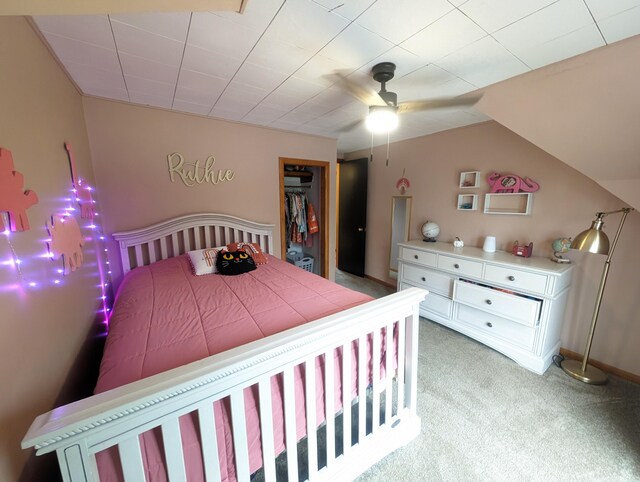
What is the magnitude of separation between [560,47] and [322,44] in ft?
4.22

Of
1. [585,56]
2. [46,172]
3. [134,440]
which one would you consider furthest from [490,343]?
[46,172]

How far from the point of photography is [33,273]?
1045 millimetres

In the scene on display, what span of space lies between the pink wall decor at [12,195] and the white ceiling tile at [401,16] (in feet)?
5.04

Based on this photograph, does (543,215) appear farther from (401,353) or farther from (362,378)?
(362,378)

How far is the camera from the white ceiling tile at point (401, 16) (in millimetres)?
1097

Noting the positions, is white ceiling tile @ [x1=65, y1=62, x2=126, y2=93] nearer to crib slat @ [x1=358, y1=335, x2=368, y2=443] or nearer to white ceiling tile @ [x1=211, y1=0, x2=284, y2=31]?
white ceiling tile @ [x1=211, y1=0, x2=284, y2=31]

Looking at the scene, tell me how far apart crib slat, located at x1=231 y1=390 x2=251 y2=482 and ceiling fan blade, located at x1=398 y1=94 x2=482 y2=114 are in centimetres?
229

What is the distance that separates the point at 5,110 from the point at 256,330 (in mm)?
1324

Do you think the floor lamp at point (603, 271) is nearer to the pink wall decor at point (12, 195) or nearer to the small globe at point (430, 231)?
the small globe at point (430, 231)

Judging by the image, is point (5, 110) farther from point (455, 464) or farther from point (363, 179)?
point (363, 179)

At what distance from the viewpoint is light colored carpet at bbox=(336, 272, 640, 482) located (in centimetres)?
136

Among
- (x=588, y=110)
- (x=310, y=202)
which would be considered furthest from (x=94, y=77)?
(x=588, y=110)

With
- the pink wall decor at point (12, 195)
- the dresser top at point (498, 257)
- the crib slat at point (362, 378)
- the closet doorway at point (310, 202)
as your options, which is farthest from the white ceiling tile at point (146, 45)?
the dresser top at point (498, 257)

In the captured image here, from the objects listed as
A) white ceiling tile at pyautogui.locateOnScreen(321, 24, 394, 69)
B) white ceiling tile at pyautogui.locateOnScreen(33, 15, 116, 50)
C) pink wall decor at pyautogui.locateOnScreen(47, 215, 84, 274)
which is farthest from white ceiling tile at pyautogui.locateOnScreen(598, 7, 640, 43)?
pink wall decor at pyautogui.locateOnScreen(47, 215, 84, 274)
